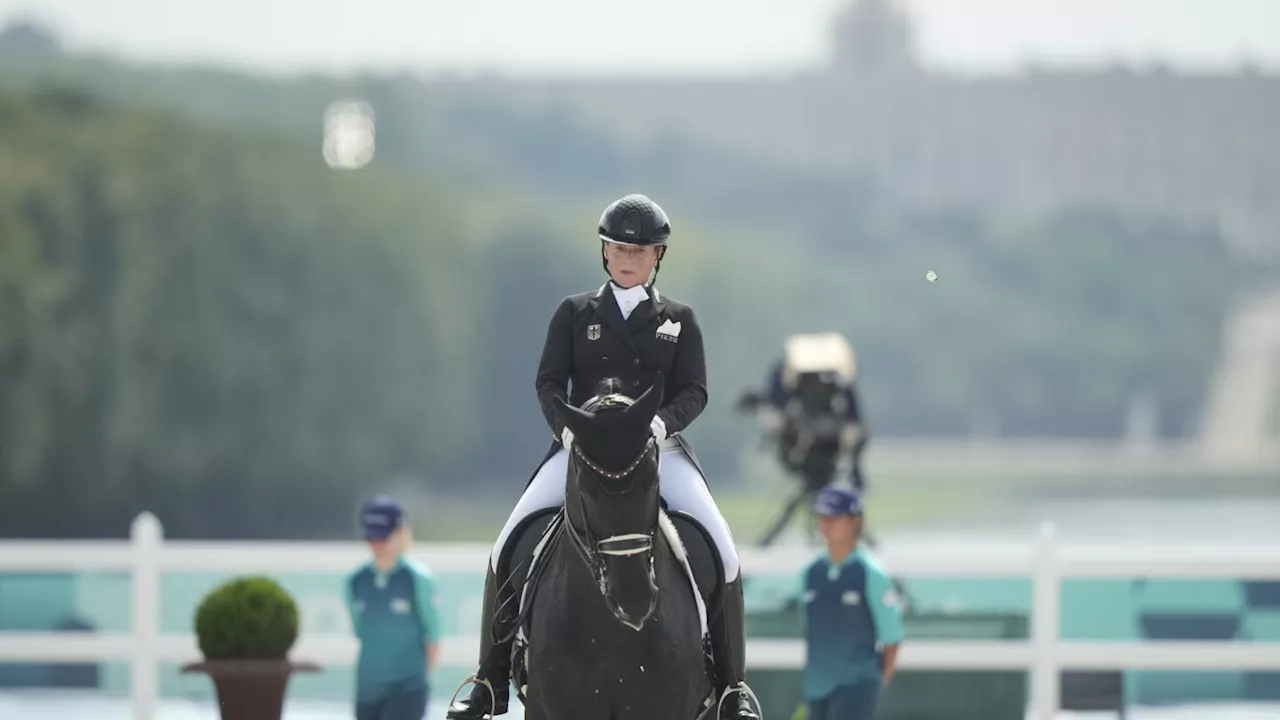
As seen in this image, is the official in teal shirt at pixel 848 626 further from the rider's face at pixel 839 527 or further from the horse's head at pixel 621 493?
the horse's head at pixel 621 493

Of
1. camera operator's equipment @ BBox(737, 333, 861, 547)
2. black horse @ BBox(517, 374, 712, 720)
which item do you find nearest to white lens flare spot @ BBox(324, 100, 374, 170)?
camera operator's equipment @ BBox(737, 333, 861, 547)

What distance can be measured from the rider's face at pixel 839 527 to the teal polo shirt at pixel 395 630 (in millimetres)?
2008

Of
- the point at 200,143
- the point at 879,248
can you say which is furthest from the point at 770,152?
the point at 200,143

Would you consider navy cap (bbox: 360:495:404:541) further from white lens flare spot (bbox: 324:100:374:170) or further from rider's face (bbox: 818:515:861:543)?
white lens flare spot (bbox: 324:100:374:170)

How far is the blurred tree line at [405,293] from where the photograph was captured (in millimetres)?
49562

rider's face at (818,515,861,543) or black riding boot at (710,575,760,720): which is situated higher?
rider's face at (818,515,861,543)

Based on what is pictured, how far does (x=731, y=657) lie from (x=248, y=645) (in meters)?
4.93

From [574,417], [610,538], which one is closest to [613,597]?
[610,538]

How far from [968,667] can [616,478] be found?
7733mm

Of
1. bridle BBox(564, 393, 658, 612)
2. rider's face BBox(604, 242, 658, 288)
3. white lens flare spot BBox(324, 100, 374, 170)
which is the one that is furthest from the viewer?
white lens flare spot BBox(324, 100, 374, 170)

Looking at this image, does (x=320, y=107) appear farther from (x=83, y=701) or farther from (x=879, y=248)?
(x=83, y=701)

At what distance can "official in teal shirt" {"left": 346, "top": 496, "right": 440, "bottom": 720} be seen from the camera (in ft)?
36.1

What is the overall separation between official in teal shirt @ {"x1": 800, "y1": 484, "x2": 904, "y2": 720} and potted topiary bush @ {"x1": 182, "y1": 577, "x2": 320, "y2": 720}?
9.25ft

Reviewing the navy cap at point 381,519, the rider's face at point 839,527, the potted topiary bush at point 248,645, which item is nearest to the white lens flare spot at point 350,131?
the potted topiary bush at point 248,645
